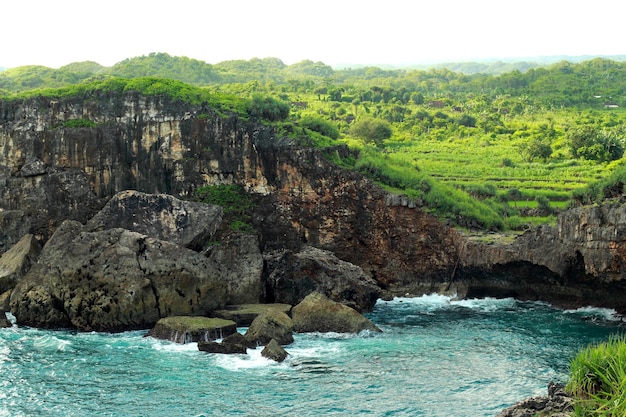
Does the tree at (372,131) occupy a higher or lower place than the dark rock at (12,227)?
higher

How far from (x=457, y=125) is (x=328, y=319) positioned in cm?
5712

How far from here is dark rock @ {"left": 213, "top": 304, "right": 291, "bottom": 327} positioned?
39.7 m

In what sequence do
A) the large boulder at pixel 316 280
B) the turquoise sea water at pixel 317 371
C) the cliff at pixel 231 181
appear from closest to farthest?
the turquoise sea water at pixel 317 371 < the large boulder at pixel 316 280 < the cliff at pixel 231 181

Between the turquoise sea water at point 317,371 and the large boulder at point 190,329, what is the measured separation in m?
0.55

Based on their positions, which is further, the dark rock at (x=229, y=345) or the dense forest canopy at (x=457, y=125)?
the dense forest canopy at (x=457, y=125)

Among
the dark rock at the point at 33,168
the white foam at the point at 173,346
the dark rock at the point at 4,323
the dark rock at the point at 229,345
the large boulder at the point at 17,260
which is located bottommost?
the dark rock at the point at 4,323

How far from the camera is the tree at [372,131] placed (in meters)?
79.9

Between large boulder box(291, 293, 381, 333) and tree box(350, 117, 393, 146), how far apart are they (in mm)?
41701

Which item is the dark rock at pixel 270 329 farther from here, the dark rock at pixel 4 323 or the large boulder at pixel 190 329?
the dark rock at pixel 4 323

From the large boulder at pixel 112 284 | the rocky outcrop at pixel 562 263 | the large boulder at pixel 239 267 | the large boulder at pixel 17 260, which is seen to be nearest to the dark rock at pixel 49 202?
the large boulder at pixel 17 260

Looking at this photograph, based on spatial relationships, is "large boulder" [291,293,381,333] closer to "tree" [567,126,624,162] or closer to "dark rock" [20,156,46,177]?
"dark rock" [20,156,46,177]

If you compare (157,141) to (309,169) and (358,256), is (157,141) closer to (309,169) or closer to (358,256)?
(309,169)

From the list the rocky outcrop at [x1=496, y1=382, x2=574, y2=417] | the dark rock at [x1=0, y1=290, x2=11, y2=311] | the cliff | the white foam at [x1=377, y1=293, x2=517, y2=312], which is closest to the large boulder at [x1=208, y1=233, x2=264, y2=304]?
the cliff

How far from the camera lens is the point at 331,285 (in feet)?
143
